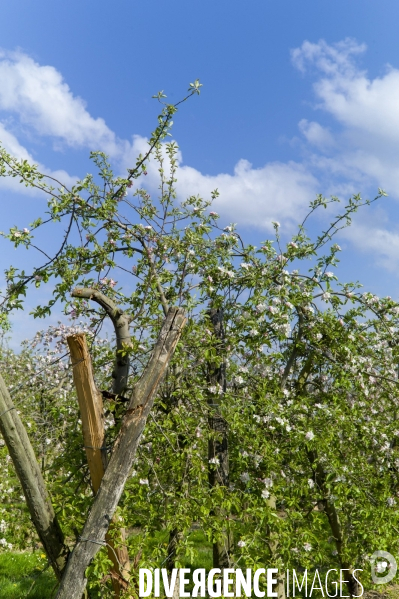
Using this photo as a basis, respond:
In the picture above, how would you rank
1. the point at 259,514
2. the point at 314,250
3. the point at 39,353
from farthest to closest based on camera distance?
the point at 39,353 → the point at 314,250 → the point at 259,514

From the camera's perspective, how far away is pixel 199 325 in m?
5.46

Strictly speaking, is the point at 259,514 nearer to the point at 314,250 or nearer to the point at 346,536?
the point at 346,536

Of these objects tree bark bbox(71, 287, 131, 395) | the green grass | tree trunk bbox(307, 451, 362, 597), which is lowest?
the green grass

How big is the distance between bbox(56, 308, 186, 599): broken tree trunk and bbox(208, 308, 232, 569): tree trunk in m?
1.21

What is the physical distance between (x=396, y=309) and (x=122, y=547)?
3.94 meters

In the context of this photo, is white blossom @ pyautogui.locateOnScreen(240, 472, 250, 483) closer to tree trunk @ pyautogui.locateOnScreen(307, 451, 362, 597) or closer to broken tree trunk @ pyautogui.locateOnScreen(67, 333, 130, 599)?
tree trunk @ pyautogui.locateOnScreen(307, 451, 362, 597)

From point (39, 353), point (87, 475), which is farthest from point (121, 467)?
point (39, 353)

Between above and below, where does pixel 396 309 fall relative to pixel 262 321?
above

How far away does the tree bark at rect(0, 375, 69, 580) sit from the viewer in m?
3.91

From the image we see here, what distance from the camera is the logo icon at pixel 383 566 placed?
604 centimetres

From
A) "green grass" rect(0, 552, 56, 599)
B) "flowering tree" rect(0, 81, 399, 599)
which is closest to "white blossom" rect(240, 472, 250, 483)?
"flowering tree" rect(0, 81, 399, 599)

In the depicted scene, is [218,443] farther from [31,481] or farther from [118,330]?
[31,481]

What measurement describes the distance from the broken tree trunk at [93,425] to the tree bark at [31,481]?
14.1 inches

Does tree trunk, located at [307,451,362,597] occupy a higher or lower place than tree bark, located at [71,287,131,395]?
lower
